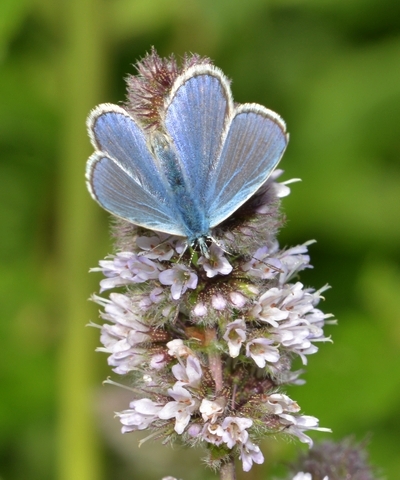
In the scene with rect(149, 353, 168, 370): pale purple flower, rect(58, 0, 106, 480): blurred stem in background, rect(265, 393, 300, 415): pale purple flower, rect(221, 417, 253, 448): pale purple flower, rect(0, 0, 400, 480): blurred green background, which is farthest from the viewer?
rect(58, 0, 106, 480): blurred stem in background

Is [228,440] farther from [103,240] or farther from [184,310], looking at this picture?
[103,240]

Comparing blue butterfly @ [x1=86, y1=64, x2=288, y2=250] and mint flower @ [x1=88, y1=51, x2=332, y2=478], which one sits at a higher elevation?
blue butterfly @ [x1=86, y1=64, x2=288, y2=250]

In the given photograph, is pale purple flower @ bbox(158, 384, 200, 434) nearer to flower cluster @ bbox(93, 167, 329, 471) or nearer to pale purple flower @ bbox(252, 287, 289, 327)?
flower cluster @ bbox(93, 167, 329, 471)

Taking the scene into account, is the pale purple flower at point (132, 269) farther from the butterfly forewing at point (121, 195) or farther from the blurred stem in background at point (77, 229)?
the blurred stem in background at point (77, 229)

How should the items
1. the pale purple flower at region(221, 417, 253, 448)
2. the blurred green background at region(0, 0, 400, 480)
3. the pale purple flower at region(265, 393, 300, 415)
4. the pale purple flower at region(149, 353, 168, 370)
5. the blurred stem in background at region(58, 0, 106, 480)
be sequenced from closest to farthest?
the pale purple flower at region(221, 417, 253, 448) < the pale purple flower at region(265, 393, 300, 415) < the pale purple flower at region(149, 353, 168, 370) < the blurred green background at region(0, 0, 400, 480) < the blurred stem in background at region(58, 0, 106, 480)

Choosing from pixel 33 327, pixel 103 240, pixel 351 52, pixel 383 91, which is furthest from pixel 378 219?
pixel 33 327

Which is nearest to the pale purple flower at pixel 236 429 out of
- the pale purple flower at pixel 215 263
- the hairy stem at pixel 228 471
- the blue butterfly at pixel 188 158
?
the hairy stem at pixel 228 471

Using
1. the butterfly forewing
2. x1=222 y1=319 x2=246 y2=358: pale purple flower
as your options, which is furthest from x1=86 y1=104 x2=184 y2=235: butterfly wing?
x1=222 y1=319 x2=246 y2=358: pale purple flower

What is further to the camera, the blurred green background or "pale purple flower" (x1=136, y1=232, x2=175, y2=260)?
the blurred green background
